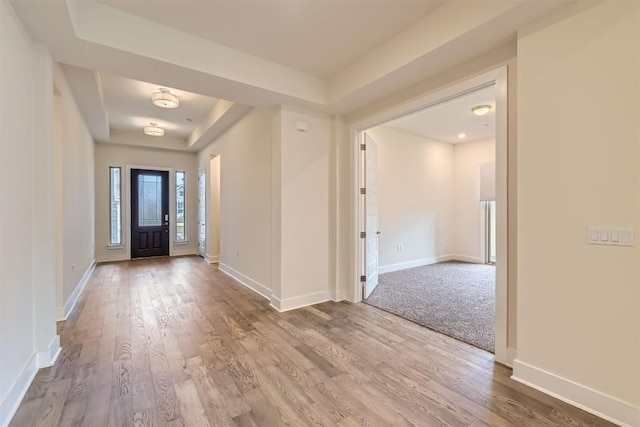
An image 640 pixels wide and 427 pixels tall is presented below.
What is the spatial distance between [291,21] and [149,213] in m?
6.73

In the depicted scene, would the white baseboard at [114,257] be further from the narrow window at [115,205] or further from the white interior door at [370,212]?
the white interior door at [370,212]

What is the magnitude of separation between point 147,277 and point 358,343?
4.34 meters

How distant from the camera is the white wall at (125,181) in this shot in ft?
22.5

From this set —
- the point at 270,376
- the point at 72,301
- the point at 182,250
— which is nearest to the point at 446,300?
the point at 270,376

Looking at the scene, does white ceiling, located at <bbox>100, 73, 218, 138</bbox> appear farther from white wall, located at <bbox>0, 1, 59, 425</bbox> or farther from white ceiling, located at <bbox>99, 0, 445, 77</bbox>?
white wall, located at <bbox>0, 1, 59, 425</bbox>

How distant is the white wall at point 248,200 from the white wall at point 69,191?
2217 millimetres

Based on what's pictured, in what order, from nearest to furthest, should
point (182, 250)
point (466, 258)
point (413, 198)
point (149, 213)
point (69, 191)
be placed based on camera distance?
1. point (69, 191)
2. point (413, 198)
3. point (466, 258)
4. point (149, 213)
5. point (182, 250)

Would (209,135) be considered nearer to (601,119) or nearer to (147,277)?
(147,277)

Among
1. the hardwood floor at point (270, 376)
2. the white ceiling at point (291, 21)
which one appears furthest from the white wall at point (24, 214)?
the white ceiling at point (291, 21)

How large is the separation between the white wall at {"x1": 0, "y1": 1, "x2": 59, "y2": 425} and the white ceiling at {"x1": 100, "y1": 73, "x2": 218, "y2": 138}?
2.01 m

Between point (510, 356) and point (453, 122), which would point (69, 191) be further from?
point (453, 122)

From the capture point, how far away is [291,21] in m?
2.50

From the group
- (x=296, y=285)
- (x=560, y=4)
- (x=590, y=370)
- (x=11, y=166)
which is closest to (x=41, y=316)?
(x=11, y=166)

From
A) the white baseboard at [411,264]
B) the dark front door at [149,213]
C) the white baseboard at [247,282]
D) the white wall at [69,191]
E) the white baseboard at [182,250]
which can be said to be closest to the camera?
the white wall at [69,191]
